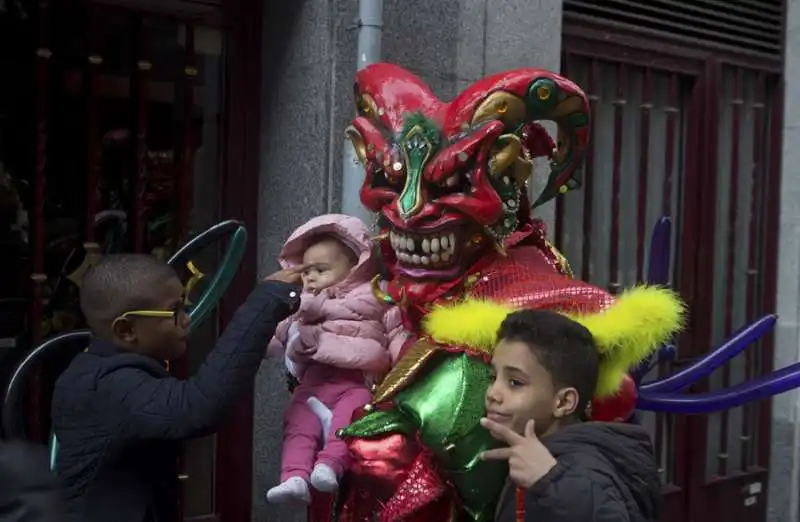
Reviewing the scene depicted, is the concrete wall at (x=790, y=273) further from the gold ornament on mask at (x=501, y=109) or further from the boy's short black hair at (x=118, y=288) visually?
the boy's short black hair at (x=118, y=288)

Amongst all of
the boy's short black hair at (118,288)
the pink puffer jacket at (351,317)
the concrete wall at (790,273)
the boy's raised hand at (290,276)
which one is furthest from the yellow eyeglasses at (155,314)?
the concrete wall at (790,273)

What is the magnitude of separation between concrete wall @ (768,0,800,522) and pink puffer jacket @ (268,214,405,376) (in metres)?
4.16

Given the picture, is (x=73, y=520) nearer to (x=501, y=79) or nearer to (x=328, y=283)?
(x=328, y=283)

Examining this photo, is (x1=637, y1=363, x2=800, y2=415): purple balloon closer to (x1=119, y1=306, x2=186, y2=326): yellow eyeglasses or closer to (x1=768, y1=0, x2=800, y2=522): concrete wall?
(x1=119, y1=306, x2=186, y2=326): yellow eyeglasses

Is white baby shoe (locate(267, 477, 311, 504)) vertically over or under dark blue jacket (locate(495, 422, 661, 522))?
under

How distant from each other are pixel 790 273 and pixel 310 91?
11.6 feet

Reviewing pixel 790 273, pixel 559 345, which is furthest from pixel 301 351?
pixel 790 273

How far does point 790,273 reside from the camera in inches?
262

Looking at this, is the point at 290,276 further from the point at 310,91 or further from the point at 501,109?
the point at 310,91

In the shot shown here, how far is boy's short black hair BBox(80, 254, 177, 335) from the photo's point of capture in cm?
264

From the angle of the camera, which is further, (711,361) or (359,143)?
(711,361)

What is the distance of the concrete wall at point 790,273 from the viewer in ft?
21.6

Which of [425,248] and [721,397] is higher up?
[425,248]

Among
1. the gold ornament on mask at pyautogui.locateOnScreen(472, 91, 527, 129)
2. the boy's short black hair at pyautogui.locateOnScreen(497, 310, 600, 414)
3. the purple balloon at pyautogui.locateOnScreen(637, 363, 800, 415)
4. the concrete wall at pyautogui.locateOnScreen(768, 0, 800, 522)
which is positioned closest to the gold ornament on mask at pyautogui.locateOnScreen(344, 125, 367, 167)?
the gold ornament on mask at pyautogui.locateOnScreen(472, 91, 527, 129)
